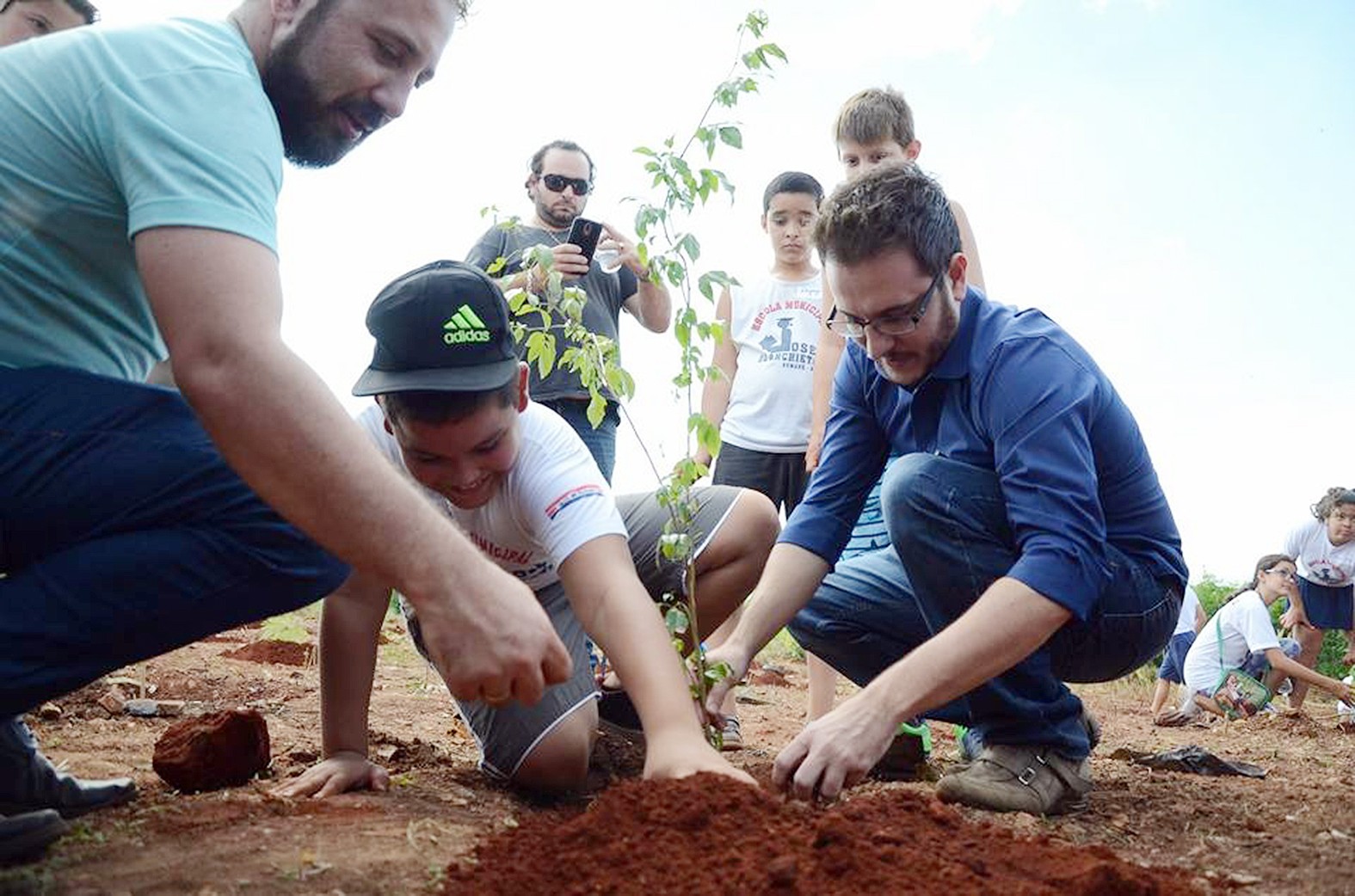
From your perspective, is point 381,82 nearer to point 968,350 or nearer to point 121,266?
point 121,266

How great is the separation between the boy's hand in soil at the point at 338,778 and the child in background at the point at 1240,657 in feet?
22.8

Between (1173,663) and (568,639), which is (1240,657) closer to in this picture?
(1173,663)

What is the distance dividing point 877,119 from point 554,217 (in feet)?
4.71

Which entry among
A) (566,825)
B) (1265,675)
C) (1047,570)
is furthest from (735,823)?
(1265,675)

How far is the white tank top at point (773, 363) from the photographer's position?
4.70 meters

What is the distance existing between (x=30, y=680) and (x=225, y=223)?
852 mm

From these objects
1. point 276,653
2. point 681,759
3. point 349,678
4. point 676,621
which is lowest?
point 276,653

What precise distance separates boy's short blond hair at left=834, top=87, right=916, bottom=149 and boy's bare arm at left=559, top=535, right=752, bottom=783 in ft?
8.01

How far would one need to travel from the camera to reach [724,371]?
4.92 meters

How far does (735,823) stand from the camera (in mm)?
1841

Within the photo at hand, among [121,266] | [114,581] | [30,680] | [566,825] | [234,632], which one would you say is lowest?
[234,632]

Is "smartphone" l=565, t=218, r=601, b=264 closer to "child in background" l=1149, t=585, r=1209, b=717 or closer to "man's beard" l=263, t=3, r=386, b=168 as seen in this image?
"man's beard" l=263, t=3, r=386, b=168

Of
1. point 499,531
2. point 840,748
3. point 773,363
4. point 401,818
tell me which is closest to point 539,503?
point 499,531

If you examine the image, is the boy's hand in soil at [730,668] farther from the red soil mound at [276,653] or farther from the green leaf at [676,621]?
the red soil mound at [276,653]
